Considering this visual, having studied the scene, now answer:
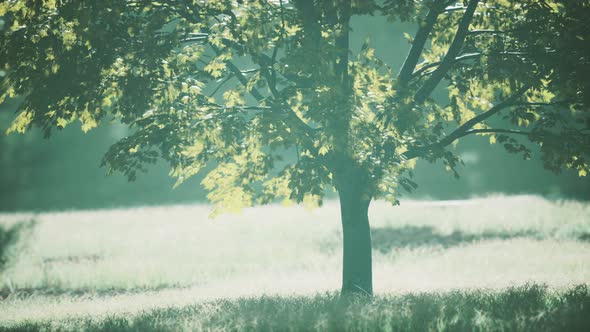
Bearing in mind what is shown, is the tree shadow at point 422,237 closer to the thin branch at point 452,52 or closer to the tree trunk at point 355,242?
the tree trunk at point 355,242

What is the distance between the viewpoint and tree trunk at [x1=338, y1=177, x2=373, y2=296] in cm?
1156

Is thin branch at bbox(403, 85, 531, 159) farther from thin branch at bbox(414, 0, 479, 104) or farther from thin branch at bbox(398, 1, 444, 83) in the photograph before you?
thin branch at bbox(398, 1, 444, 83)

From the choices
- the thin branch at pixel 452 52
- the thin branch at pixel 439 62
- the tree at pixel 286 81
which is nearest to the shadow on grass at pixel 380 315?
the tree at pixel 286 81

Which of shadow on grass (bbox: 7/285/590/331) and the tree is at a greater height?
the tree

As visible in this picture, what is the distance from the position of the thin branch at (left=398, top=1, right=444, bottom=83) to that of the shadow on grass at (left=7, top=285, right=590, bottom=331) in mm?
4260

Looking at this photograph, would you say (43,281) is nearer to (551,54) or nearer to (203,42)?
(203,42)

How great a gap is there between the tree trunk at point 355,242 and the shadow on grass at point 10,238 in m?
13.4

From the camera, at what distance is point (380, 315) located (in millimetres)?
8617

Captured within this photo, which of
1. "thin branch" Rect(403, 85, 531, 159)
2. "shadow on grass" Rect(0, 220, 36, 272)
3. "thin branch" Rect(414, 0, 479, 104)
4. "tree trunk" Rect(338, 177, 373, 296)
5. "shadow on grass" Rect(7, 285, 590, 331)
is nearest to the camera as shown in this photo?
"shadow on grass" Rect(7, 285, 590, 331)

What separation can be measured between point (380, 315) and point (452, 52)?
533 cm

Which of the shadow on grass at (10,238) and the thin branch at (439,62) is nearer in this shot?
the thin branch at (439,62)

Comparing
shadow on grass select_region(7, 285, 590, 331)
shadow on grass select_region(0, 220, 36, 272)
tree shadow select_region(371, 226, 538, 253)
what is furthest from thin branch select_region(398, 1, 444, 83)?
shadow on grass select_region(0, 220, 36, 272)

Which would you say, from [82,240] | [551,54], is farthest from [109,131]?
[551,54]

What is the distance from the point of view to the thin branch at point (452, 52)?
10.9 m
